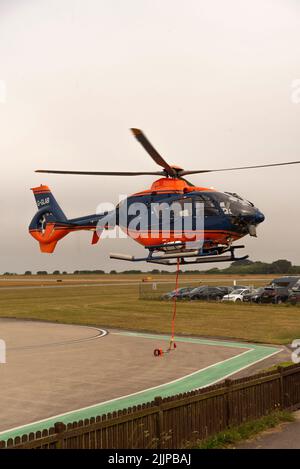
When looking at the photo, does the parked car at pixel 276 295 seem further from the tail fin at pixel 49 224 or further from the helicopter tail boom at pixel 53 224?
the tail fin at pixel 49 224

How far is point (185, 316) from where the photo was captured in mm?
45656

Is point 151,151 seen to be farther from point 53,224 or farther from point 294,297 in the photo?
point 294,297

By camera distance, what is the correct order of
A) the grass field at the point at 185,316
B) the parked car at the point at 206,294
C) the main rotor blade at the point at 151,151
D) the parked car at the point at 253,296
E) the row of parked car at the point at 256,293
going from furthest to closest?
1. the parked car at the point at 206,294
2. the parked car at the point at 253,296
3. the row of parked car at the point at 256,293
4. the grass field at the point at 185,316
5. the main rotor blade at the point at 151,151

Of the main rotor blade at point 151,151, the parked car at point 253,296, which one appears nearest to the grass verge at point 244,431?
the main rotor blade at point 151,151

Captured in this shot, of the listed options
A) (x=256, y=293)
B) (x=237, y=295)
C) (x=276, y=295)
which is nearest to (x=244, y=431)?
(x=276, y=295)

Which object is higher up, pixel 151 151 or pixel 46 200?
pixel 151 151

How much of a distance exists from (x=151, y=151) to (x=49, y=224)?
204 inches

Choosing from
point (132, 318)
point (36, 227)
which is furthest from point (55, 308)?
point (36, 227)

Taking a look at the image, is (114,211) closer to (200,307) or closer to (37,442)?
(37,442)

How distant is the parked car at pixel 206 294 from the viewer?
60.1 metres

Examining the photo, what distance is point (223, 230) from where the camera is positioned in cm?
1694

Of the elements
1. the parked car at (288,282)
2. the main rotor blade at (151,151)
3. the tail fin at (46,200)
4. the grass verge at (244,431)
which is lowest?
the grass verge at (244,431)

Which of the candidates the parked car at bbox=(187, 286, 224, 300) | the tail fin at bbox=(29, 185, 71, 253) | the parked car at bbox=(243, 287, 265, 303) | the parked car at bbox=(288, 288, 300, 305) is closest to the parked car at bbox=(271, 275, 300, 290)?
the parked car at bbox=(288, 288, 300, 305)

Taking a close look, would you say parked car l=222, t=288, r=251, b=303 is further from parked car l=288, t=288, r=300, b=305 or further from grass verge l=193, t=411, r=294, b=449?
grass verge l=193, t=411, r=294, b=449
